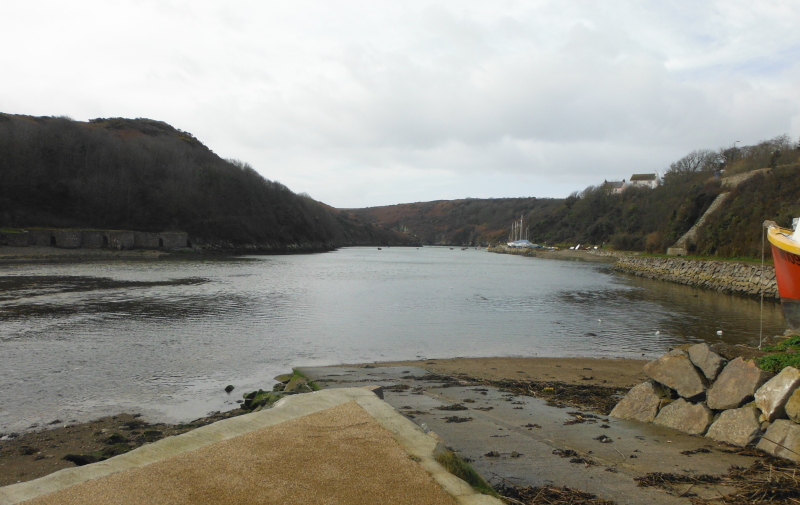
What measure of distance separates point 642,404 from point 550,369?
17.2 feet

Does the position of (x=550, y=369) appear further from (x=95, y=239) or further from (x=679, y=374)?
(x=95, y=239)

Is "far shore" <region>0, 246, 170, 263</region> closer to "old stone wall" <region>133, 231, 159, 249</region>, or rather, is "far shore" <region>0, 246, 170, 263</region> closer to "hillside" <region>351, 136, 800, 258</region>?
"old stone wall" <region>133, 231, 159, 249</region>

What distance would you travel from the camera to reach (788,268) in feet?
54.2

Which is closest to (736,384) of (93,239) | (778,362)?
(778,362)

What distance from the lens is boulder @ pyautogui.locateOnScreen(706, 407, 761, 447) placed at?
5449 millimetres

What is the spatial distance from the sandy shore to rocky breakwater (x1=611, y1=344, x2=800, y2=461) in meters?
3.42

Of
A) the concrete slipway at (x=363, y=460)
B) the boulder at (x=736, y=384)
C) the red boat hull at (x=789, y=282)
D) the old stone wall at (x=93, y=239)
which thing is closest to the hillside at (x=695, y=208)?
the red boat hull at (x=789, y=282)

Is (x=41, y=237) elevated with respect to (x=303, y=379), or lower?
elevated

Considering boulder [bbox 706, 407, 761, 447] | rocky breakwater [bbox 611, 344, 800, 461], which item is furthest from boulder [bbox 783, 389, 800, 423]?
boulder [bbox 706, 407, 761, 447]

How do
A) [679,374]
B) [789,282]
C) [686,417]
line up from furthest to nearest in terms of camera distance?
[789,282] < [679,374] < [686,417]

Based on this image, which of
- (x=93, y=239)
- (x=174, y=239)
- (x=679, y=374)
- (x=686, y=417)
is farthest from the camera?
(x=174, y=239)

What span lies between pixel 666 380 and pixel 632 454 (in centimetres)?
199

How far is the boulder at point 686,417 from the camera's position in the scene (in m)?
6.14

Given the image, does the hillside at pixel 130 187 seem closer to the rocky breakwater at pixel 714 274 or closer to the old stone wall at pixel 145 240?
the old stone wall at pixel 145 240
